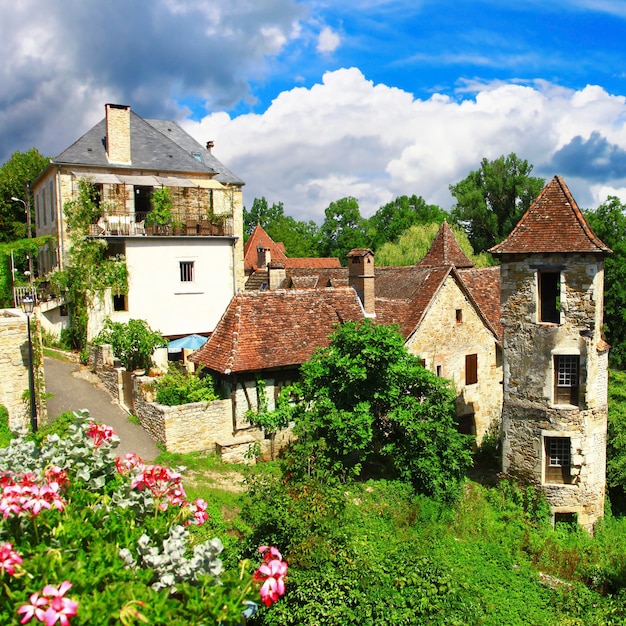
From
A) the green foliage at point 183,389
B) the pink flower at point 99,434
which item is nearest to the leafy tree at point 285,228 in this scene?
the green foliage at point 183,389

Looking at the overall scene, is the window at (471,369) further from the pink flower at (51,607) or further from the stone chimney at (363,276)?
the pink flower at (51,607)

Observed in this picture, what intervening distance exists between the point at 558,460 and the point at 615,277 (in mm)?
Result: 23052

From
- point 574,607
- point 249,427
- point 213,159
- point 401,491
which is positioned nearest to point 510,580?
point 574,607

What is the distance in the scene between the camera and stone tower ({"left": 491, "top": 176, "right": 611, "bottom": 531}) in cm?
1867

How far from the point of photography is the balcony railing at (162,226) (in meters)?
27.6

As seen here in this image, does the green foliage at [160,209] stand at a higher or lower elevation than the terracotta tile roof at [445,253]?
higher

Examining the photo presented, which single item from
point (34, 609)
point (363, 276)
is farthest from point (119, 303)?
point (34, 609)

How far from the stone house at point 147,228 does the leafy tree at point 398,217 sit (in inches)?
1736

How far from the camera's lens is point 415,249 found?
51375mm

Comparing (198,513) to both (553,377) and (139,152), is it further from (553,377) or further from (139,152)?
(139,152)

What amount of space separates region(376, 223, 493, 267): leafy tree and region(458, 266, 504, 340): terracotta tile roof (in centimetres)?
1953

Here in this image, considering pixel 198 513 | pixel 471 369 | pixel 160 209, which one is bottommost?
pixel 471 369

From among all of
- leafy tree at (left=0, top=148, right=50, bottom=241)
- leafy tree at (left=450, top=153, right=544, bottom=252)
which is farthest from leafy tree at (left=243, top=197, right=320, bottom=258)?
leafy tree at (left=0, top=148, right=50, bottom=241)

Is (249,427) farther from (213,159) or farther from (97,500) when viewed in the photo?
(213,159)
